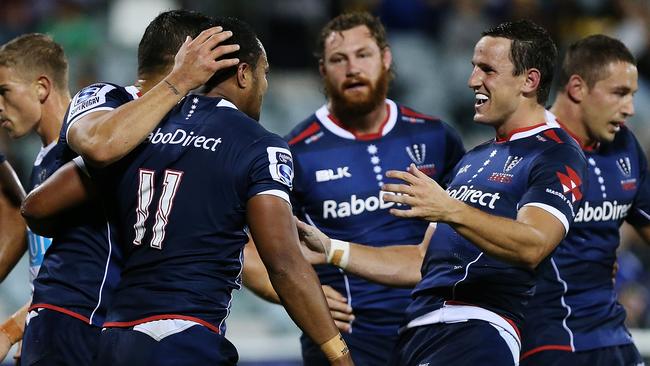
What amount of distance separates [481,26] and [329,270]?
8237mm

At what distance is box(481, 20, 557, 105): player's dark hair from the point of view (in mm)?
5168

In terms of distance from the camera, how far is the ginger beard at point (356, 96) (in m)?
6.66

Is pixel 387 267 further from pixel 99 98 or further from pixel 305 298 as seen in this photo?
pixel 99 98

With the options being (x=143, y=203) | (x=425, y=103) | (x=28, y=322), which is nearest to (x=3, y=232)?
(x=28, y=322)

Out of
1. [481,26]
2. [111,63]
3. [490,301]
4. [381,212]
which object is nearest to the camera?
[490,301]

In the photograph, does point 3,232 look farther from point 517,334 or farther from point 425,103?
point 425,103

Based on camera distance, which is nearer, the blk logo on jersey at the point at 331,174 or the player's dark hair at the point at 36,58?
the player's dark hair at the point at 36,58

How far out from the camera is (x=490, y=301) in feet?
16.2

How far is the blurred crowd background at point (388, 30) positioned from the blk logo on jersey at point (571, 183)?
8.33 meters

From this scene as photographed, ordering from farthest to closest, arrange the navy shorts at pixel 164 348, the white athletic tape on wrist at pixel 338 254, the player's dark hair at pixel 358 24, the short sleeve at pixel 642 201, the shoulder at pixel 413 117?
the player's dark hair at pixel 358 24, the shoulder at pixel 413 117, the short sleeve at pixel 642 201, the white athletic tape on wrist at pixel 338 254, the navy shorts at pixel 164 348

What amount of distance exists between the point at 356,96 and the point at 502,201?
78.1 inches

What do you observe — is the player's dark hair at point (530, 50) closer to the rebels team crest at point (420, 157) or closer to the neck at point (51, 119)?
the rebels team crest at point (420, 157)

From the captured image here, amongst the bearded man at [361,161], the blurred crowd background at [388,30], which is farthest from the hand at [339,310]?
the blurred crowd background at [388,30]

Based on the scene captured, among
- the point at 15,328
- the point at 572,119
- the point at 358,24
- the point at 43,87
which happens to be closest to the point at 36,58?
the point at 43,87
